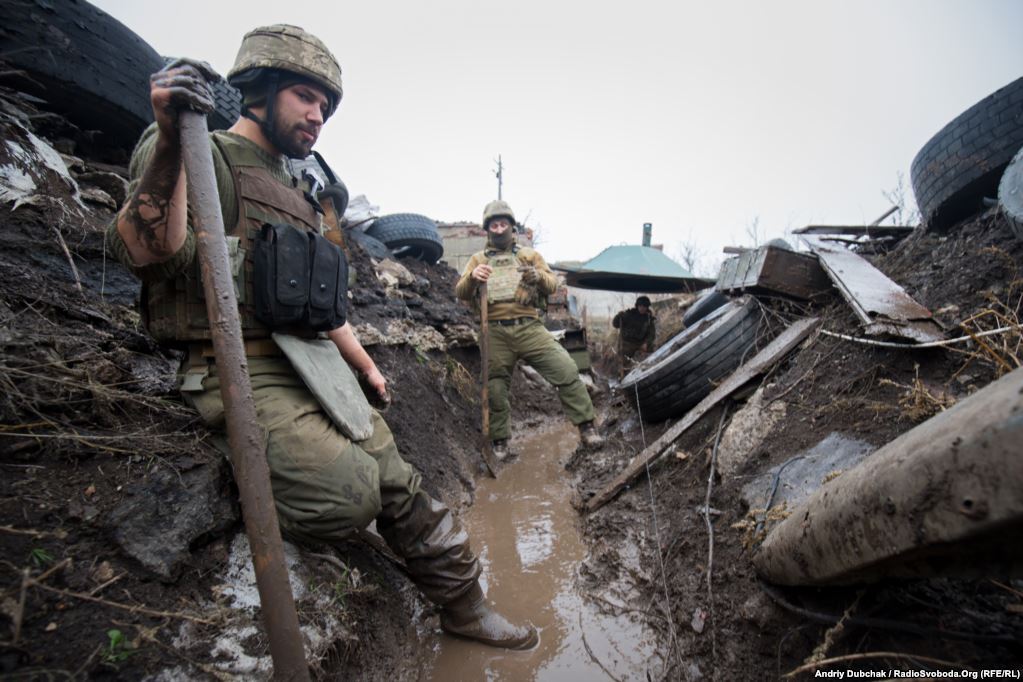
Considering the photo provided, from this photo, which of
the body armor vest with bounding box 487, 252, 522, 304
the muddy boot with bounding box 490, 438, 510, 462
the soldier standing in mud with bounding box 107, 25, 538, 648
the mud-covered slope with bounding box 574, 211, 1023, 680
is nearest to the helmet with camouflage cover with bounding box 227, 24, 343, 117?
the soldier standing in mud with bounding box 107, 25, 538, 648

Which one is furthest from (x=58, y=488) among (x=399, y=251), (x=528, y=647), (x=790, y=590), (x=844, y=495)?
(x=399, y=251)

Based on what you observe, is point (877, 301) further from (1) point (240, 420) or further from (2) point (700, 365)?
(1) point (240, 420)

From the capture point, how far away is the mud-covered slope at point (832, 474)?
1.20 meters

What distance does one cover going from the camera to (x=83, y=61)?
2.60 meters

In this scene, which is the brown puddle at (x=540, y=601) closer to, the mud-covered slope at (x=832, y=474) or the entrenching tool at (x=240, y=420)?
the mud-covered slope at (x=832, y=474)

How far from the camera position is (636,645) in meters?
1.94

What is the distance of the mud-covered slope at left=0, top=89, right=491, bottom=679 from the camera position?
113 cm

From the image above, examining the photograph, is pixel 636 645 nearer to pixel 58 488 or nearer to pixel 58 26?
pixel 58 488

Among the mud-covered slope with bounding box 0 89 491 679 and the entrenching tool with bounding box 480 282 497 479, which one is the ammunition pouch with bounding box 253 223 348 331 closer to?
the mud-covered slope with bounding box 0 89 491 679

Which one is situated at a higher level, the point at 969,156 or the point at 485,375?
the point at 969,156

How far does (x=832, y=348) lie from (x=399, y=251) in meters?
5.70

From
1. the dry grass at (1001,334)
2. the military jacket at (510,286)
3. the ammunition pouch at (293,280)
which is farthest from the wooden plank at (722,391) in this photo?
the ammunition pouch at (293,280)

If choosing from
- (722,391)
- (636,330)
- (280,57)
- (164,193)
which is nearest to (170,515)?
(164,193)

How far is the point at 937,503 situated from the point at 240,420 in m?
1.46
